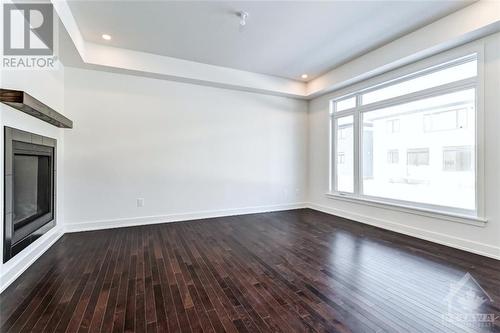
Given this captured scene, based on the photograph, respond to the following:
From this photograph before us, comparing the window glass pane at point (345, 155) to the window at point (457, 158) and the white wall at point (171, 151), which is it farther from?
the window at point (457, 158)

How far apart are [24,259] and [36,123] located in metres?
1.55

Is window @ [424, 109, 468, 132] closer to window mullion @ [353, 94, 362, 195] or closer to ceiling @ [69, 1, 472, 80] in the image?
window mullion @ [353, 94, 362, 195]

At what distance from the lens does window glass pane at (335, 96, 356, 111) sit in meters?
4.84

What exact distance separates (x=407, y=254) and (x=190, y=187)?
365 cm

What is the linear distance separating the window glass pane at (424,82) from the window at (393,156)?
38.2 inches

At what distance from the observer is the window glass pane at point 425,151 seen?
10.4 feet

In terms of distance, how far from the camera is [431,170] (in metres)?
3.58

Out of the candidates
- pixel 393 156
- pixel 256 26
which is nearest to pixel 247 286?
pixel 256 26

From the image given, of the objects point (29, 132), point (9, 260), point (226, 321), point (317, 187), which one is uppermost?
point (29, 132)

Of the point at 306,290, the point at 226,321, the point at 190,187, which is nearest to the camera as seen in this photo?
the point at 226,321

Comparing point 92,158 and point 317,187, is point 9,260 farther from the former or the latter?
point 317,187

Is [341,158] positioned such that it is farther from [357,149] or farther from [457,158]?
[457,158]

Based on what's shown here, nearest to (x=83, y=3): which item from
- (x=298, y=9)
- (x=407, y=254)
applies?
(x=298, y=9)

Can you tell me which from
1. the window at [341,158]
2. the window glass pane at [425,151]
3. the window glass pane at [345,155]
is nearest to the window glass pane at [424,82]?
the window glass pane at [425,151]
